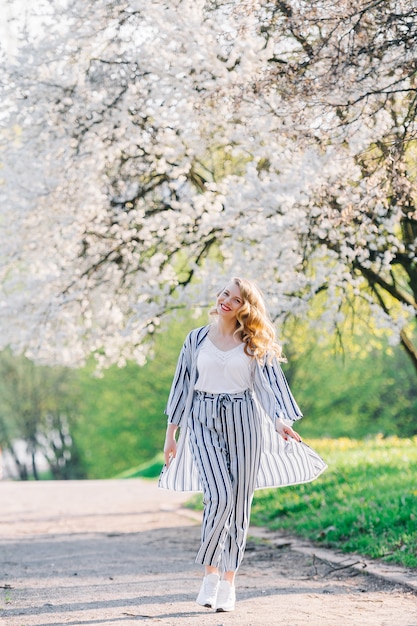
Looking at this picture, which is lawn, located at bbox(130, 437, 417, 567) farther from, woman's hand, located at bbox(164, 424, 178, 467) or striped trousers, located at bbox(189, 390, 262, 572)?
woman's hand, located at bbox(164, 424, 178, 467)

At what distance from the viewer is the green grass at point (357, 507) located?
785 cm

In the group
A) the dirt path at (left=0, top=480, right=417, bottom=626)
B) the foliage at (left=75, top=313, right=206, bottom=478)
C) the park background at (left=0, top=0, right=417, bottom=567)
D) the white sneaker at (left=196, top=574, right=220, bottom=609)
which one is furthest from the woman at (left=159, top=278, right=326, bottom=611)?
the foliage at (left=75, top=313, right=206, bottom=478)

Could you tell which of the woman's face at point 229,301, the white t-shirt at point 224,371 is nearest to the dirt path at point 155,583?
the white t-shirt at point 224,371

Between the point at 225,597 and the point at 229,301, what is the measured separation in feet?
5.52

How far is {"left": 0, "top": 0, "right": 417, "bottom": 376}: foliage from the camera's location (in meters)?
10.9

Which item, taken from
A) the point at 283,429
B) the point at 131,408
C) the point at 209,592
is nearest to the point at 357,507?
the point at 283,429

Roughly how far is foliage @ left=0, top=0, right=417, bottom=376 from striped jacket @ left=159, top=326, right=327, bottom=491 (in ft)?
12.6

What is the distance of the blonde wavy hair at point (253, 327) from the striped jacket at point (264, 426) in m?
0.07

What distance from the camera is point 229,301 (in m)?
A: 5.81

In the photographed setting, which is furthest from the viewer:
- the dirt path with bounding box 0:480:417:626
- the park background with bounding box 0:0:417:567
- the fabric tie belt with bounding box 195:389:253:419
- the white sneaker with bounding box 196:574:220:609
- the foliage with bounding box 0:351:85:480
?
the foliage with bounding box 0:351:85:480

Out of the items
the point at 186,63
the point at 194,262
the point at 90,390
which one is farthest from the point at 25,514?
the point at 90,390

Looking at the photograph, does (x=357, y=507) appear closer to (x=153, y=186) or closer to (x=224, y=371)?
(x=224, y=371)

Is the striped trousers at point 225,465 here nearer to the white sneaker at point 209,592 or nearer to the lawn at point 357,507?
the white sneaker at point 209,592

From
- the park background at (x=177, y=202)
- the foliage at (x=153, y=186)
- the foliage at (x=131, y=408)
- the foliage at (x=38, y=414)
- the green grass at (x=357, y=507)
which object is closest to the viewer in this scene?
the green grass at (x=357, y=507)
